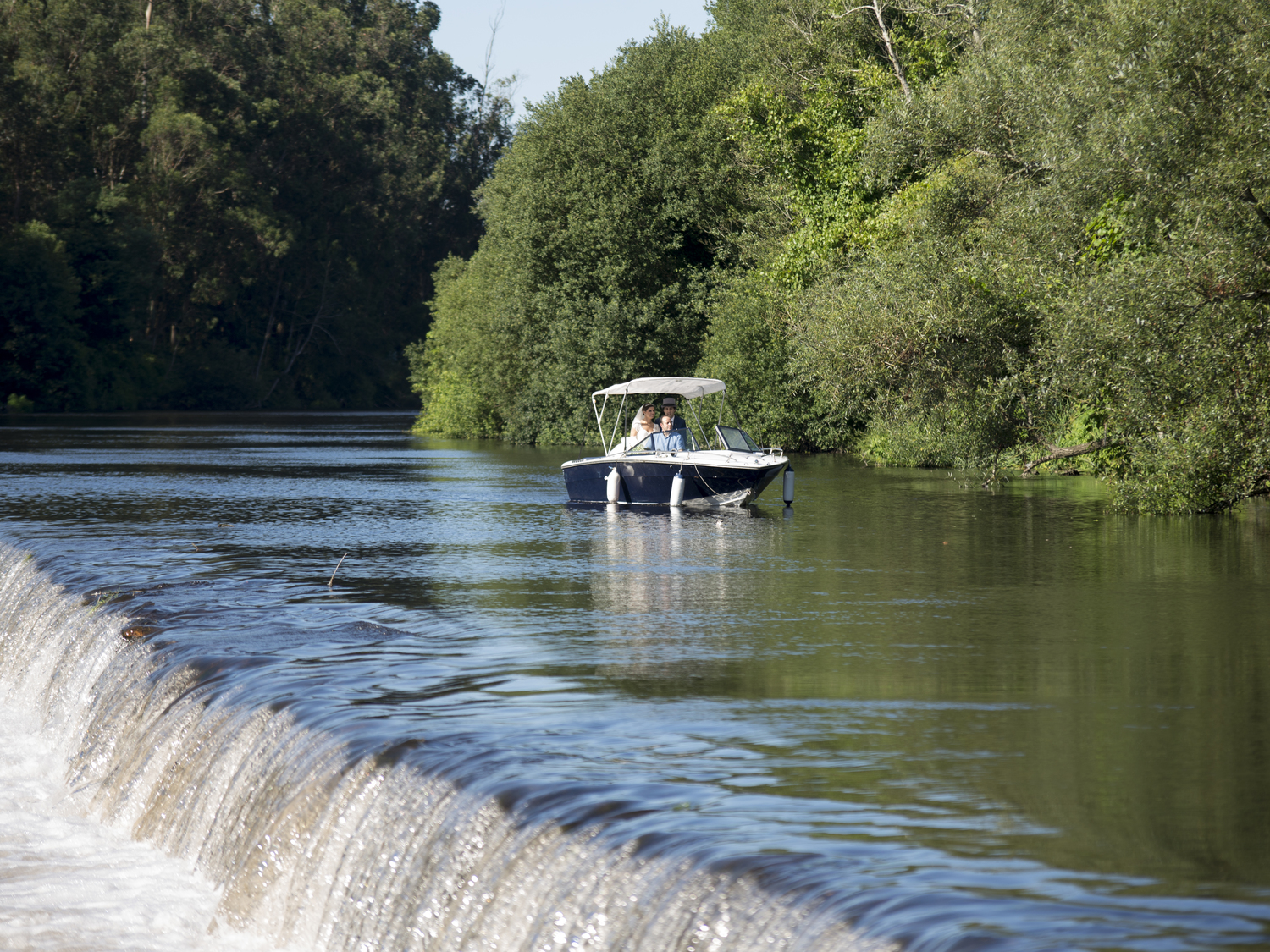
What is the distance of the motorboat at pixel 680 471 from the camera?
2742cm

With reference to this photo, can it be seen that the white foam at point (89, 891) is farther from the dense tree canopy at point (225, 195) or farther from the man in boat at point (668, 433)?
the dense tree canopy at point (225, 195)

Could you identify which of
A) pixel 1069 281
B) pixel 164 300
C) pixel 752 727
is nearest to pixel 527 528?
pixel 1069 281

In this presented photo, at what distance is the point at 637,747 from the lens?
349 inches

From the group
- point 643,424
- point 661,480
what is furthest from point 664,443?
point 661,480

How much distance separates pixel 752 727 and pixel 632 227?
1760 inches

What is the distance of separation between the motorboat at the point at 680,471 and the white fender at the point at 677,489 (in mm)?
16

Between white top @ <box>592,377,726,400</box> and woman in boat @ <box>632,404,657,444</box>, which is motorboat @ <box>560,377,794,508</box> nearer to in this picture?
woman in boat @ <box>632,404,657,444</box>

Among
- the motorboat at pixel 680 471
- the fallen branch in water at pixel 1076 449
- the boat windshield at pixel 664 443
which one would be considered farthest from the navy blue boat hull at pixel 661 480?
the fallen branch in water at pixel 1076 449

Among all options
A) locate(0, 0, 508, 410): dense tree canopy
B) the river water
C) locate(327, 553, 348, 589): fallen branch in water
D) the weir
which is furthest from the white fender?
locate(0, 0, 508, 410): dense tree canopy

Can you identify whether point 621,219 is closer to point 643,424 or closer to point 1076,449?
point 643,424

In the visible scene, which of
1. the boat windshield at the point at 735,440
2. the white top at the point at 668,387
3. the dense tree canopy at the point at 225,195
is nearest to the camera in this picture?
the boat windshield at the point at 735,440

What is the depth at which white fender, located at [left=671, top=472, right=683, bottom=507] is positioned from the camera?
1093 inches

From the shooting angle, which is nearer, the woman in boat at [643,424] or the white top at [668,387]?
the woman in boat at [643,424]

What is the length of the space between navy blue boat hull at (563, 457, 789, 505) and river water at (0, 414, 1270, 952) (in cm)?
721
